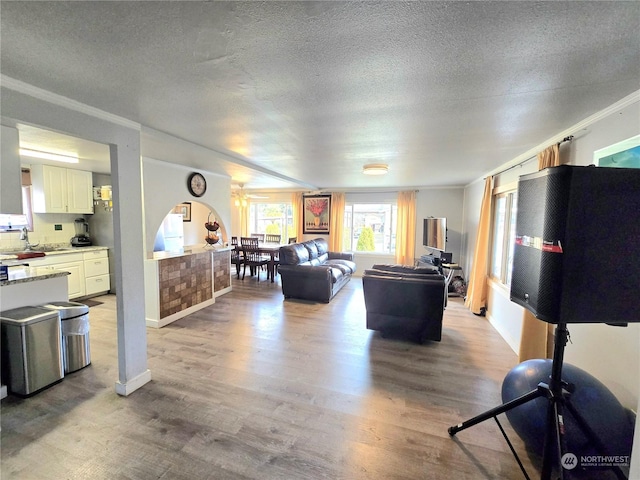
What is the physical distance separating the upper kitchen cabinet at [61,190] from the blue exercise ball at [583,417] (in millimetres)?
6334

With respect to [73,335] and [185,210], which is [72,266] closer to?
[73,335]

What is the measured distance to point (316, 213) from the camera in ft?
24.4

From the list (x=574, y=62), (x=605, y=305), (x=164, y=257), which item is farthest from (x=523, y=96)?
(x=164, y=257)

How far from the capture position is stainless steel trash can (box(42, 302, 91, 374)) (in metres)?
2.50

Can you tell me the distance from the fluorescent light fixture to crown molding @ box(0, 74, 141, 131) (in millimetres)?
2177

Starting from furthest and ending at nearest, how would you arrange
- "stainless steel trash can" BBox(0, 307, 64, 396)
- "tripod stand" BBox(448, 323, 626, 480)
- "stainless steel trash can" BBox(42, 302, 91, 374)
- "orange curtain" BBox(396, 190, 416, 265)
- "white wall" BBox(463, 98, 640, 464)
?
1. "orange curtain" BBox(396, 190, 416, 265)
2. "stainless steel trash can" BBox(42, 302, 91, 374)
3. "stainless steel trash can" BBox(0, 307, 64, 396)
4. "white wall" BBox(463, 98, 640, 464)
5. "tripod stand" BBox(448, 323, 626, 480)

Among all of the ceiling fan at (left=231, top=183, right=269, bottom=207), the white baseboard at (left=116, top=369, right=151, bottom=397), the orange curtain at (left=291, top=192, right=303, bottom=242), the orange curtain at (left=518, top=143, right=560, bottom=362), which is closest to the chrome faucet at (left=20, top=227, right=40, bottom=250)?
the white baseboard at (left=116, top=369, right=151, bottom=397)

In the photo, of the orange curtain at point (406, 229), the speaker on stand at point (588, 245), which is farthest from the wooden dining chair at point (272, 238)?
the speaker on stand at point (588, 245)

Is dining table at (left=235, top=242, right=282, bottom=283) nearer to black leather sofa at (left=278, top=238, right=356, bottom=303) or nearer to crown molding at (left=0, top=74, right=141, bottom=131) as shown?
black leather sofa at (left=278, top=238, right=356, bottom=303)

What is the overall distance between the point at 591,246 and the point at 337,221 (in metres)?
6.13

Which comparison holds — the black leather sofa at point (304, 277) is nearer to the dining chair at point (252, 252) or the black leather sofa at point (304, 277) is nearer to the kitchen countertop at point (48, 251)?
the dining chair at point (252, 252)

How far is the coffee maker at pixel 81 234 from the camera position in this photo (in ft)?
15.6

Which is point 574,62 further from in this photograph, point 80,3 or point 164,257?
point 164,257

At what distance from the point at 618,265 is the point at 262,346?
301cm
